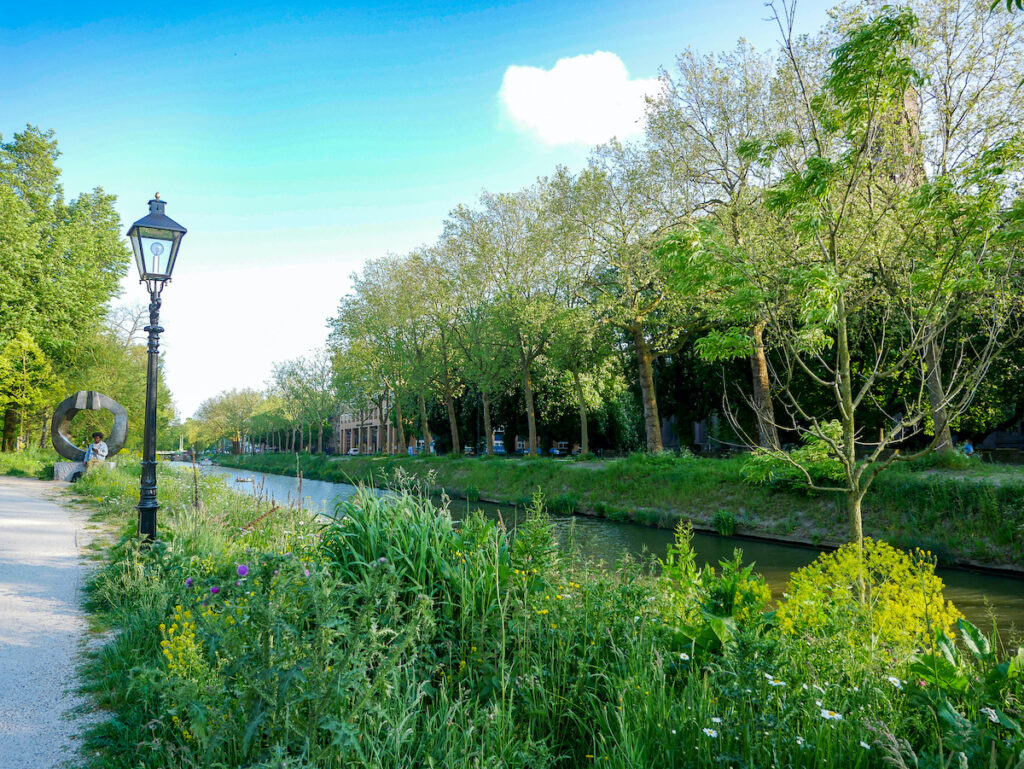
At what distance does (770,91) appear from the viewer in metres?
18.8

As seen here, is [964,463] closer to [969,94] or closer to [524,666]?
[969,94]

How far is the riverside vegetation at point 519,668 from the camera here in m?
2.57

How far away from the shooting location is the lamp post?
7004 millimetres

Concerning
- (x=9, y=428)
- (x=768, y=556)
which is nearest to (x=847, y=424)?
(x=768, y=556)

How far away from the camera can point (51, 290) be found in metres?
25.2

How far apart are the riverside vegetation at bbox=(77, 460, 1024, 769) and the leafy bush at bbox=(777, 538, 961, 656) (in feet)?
0.08

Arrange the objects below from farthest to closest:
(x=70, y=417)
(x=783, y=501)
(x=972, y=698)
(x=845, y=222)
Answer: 1. (x=70, y=417)
2. (x=783, y=501)
3. (x=845, y=222)
4. (x=972, y=698)

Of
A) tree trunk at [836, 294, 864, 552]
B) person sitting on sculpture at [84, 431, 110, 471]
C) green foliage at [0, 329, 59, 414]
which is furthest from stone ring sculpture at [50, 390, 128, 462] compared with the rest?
tree trunk at [836, 294, 864, 552]

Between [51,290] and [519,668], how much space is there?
95.9ft

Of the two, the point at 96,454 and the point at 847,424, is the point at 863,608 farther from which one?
the point at 96,454

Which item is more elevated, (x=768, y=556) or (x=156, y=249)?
(x=156, y=249)

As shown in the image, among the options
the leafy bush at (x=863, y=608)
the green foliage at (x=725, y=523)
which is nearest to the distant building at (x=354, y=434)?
the green foliage at (x=725, y=523)

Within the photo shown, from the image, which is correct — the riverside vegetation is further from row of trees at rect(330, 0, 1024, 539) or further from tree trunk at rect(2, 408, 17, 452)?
tree trunk at rect(2, 408, 17, 452)

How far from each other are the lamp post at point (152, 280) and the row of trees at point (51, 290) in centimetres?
1912
